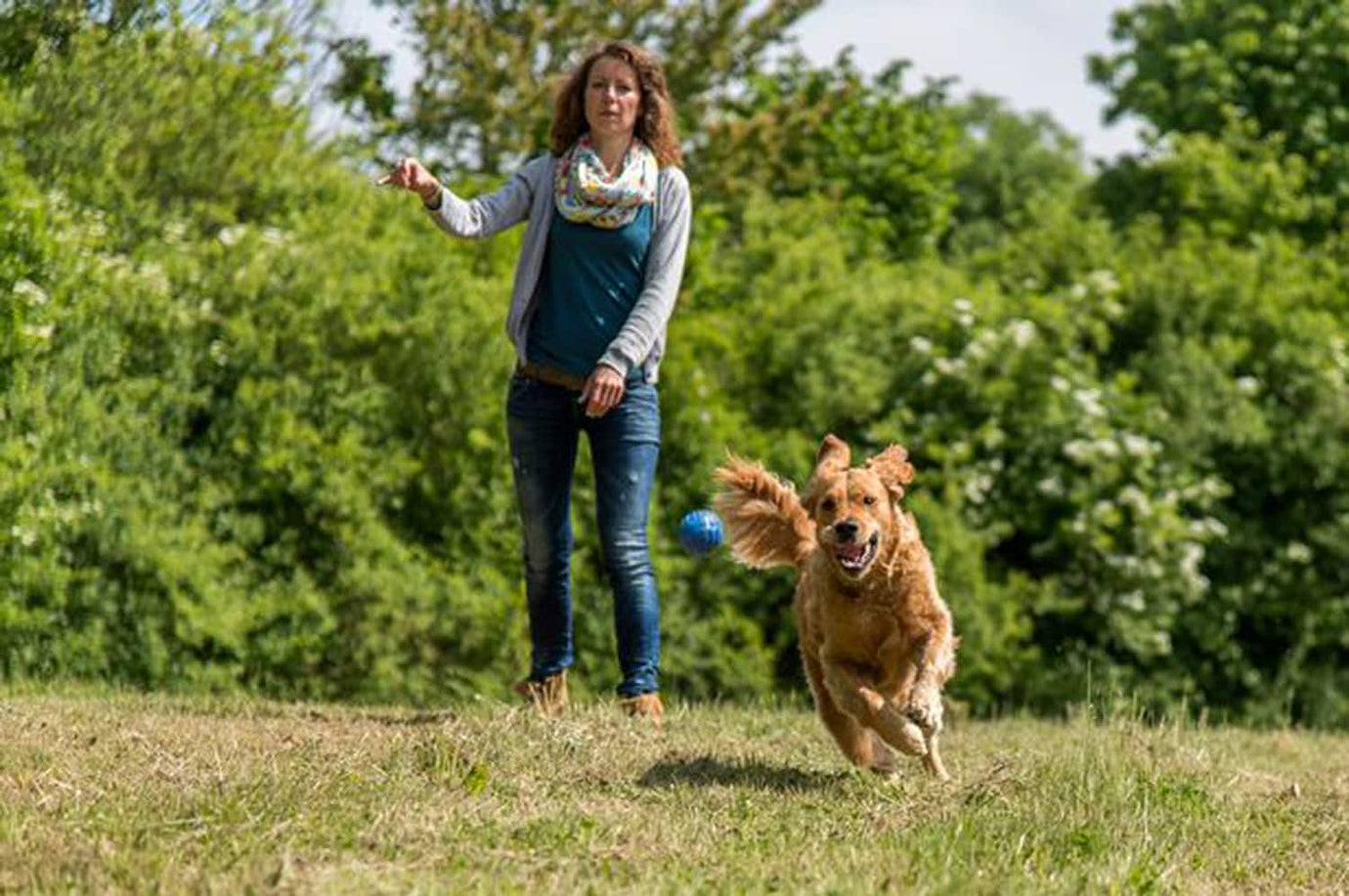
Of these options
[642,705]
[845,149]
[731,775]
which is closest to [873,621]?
[731,775]

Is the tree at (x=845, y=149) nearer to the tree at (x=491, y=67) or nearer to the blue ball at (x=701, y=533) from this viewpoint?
the tree at (x=491, y=67)

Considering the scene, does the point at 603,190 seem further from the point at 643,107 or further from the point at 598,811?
the point at 598,811

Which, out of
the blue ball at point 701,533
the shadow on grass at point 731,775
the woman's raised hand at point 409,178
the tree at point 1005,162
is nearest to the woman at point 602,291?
the woman's raised hand at point 409,178

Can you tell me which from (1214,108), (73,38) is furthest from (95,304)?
(1214,108)

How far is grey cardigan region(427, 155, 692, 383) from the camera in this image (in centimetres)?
687

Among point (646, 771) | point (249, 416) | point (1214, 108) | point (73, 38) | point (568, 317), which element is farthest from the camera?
point (1214, 108)

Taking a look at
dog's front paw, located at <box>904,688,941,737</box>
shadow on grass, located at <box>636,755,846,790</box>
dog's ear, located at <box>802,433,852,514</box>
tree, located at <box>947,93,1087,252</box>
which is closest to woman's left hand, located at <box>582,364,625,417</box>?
dog's ear, located at <box>802,433,852,514</box>

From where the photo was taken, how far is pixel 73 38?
29.2 feet

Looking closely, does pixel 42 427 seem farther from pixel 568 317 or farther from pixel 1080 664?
pixel 1080 664

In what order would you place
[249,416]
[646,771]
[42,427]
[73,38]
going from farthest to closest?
1. [249,416]
2. [42,427]
3. [73,38]
4. [646,771]

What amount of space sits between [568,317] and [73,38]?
333 cm

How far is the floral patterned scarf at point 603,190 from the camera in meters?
6.86

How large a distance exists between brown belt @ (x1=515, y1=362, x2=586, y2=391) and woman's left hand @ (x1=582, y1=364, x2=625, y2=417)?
0.18 meters

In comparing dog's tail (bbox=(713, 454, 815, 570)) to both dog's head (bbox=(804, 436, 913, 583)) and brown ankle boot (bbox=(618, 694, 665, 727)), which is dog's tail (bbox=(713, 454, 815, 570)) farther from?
brown ankle boot (bbox=(618, 694, 665, 727))
